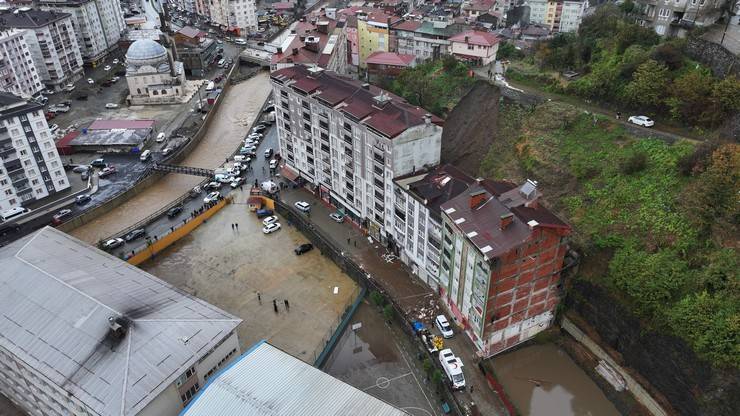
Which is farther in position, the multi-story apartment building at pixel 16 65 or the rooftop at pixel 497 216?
the multi-story apartment building at pixel 16 65

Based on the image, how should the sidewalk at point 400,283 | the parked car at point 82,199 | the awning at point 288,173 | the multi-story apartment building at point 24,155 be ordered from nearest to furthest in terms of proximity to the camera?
A: the sidewalk at point 400,283 → the multi-story apartment building at point 24,155 → the parked car at point 82,199 → the awning at point 288,173

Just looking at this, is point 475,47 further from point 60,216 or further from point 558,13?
point 60,216

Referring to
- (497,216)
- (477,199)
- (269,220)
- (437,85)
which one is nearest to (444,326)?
(497,216)

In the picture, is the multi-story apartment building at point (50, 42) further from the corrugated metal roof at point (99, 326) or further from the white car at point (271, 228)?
the corrugated metal roof at point (99, 326)

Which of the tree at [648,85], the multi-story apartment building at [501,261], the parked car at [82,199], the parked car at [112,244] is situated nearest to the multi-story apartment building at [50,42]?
the parked car at [82,199]

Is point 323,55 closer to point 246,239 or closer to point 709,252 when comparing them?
point 246,239

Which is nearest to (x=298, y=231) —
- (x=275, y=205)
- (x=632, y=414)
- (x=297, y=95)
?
(x=275, y=205)
